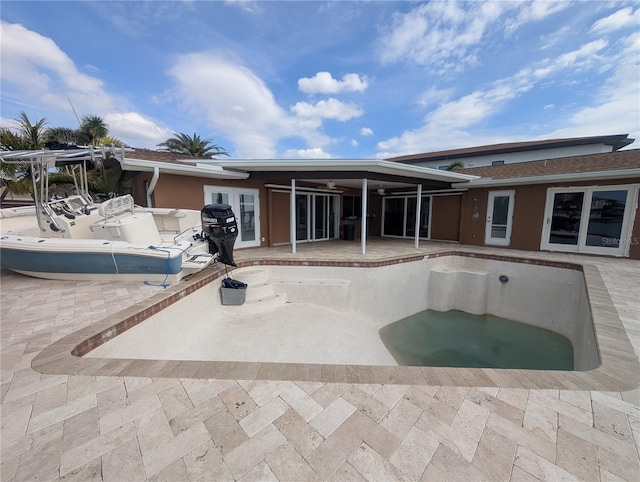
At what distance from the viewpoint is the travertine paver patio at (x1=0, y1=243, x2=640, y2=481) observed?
114 cm

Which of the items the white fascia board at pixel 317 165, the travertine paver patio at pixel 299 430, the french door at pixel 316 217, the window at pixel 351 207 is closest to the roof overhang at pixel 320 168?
the white fascia board at pixel 317 165

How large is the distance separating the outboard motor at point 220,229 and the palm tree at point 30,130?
12.7m

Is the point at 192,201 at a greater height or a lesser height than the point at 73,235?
greater

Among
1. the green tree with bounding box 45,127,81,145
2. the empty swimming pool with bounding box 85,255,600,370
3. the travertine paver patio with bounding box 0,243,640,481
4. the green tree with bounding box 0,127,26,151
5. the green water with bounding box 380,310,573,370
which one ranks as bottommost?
the green water with bounding box 380,310,573,370

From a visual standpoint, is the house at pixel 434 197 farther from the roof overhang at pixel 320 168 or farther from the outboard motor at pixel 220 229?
the outboard motor at pixel 220 229

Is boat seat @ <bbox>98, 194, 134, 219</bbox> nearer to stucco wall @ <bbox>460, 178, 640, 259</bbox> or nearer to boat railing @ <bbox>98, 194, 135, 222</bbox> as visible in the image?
boat railing @ <bbox>98, 194, 135, 222</bbox>

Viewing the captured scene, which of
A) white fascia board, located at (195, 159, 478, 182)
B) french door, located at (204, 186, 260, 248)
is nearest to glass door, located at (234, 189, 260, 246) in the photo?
french door, located at (204, 186, 260, 248)

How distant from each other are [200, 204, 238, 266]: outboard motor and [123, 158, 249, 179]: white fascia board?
1.58 metres

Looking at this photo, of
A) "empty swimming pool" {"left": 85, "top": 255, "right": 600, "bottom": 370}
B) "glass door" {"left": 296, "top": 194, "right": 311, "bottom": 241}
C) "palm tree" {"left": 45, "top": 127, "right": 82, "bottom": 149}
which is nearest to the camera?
"empty swimming pool" {"left": 85, "top": 255, "right": 600, "bottom": 370}

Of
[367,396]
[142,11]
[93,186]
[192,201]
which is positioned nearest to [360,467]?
[367,396]

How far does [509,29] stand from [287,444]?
8805 mm

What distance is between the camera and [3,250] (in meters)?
3.67

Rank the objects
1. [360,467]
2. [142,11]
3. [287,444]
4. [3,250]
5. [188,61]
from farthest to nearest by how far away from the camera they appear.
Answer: [188,61] < [142,11] < [3,250] < [287,444] < [360,467]

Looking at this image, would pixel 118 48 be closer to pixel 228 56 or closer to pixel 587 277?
pixel 228 56
